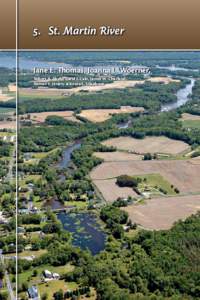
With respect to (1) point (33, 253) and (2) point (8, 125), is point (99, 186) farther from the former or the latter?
(2) point (8, 125)

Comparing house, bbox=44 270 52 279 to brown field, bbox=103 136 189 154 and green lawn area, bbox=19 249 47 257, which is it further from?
brown field, bbox=103 136 189 154

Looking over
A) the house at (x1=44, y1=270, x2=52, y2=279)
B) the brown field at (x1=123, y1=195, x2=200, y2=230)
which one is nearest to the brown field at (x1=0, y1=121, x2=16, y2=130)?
the brown field at (x1=123, y1=195, x2=200, y2=230)

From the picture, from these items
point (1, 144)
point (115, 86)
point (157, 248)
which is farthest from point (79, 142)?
point (157, 248)

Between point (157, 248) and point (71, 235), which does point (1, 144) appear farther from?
point (157, 248)

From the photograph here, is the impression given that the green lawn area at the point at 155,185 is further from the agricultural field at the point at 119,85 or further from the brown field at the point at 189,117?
the agricultural field at the point at 119,85

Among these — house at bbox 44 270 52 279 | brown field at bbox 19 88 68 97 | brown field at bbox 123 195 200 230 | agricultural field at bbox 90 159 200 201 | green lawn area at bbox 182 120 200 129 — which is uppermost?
brown field at bbox 19 88 68 97

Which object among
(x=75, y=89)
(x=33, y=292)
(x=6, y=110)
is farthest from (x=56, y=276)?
(x=75, y=89)
